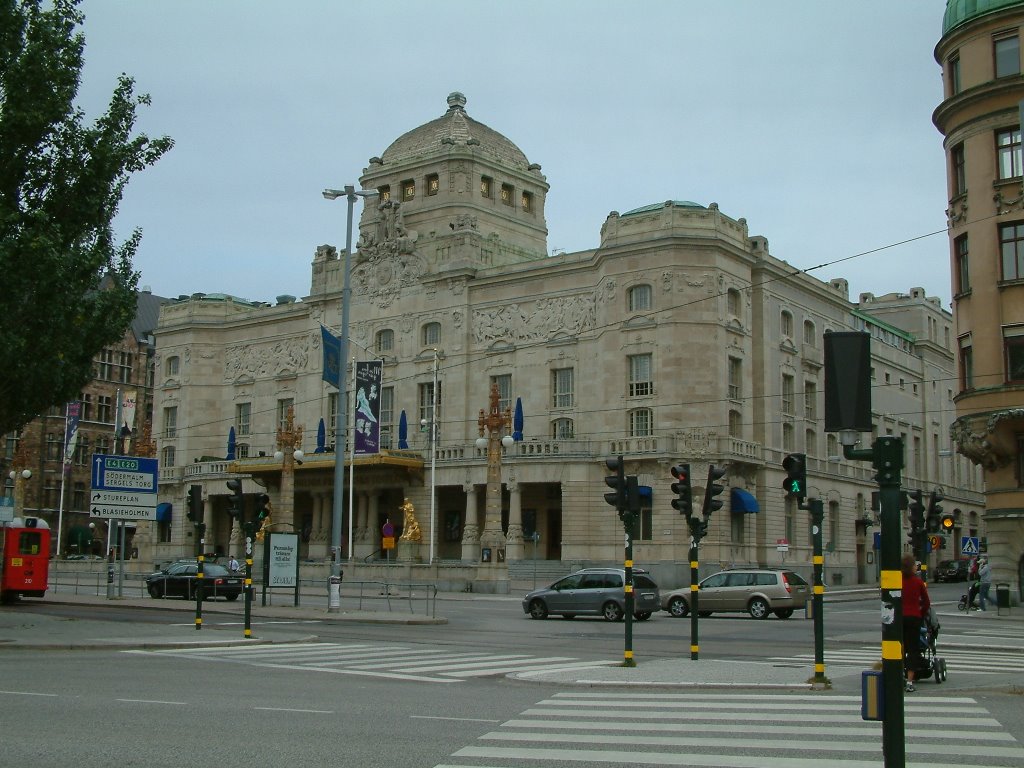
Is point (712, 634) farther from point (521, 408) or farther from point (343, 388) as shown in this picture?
point (521, 408)

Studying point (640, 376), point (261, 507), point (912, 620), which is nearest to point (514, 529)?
point (640, 376)

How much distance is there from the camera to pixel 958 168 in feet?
131

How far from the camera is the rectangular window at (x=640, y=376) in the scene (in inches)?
2378

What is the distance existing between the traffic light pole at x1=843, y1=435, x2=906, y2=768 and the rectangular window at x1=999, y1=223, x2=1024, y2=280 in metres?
31.1

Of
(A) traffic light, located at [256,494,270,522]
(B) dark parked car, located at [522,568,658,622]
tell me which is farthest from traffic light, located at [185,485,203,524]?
(B) dark parked car, located at [522,568,658,622]

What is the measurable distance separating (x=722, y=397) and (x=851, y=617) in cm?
2478

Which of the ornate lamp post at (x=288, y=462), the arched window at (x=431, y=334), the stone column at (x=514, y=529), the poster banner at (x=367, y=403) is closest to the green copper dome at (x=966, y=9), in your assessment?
the poster banner at (x=367, y=403)

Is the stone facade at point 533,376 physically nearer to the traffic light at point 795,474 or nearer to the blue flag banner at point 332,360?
the blue flag banner at point 332,360

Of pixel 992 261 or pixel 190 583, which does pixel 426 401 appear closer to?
pixel 190 583

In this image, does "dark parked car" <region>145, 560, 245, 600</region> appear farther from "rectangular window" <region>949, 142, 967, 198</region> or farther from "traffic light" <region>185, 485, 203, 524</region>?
Result: "rectangular window" <region>949, 142, 967, 198</region>

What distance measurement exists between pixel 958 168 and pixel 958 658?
23.3 m

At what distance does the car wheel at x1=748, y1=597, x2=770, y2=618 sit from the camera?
119 feet

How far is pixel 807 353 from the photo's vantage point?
225ft

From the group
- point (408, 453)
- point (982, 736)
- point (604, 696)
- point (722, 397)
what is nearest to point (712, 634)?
point (604, 696)
